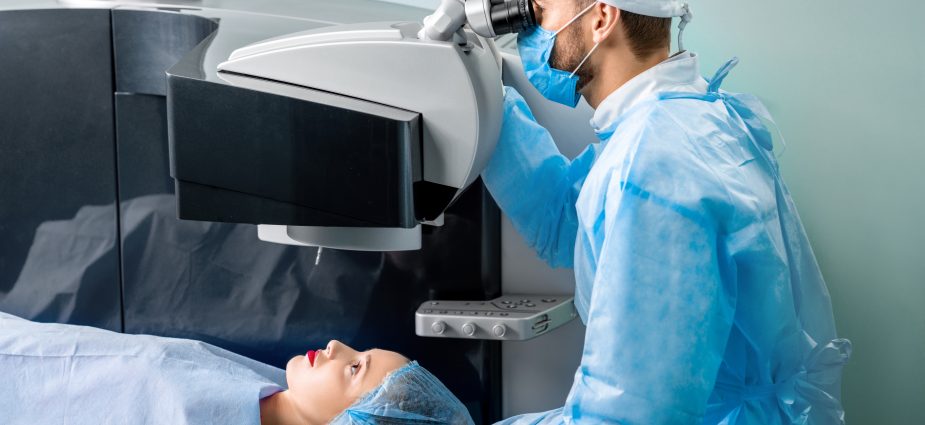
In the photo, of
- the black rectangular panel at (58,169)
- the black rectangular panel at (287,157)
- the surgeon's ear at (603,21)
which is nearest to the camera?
the black rectangular panel at (287,157)

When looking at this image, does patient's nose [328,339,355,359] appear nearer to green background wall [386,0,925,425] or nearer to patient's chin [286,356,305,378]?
patient's chin [286,356,305,378]

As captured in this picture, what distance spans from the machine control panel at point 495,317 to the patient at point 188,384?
0.08 meters

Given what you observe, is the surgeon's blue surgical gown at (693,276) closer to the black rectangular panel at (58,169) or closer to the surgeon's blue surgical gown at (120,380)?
the surgeon's blue surgical gown at (120,380)

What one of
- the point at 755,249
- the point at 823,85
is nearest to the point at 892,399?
the point at 823,85

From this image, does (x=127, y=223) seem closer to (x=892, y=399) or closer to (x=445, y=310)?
(x=445, y=310)

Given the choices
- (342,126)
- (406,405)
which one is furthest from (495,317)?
(342,126)

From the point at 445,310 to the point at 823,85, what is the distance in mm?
816

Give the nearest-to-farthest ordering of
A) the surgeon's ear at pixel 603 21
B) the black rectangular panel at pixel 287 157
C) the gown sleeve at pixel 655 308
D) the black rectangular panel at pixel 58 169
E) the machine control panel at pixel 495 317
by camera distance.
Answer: the gown sleeve at pixel 655 308
the black rectangular panel at pixel 287 157
the surgeon's ear at pixel 603 21
the machine control panel at pixel 495 317
the black rectangular panel at pixel 58 169

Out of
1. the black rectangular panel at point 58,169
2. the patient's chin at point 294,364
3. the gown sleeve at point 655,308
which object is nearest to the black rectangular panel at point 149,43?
the black rectangular panel at point 58,169

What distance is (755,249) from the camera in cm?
108

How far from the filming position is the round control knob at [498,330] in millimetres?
1443

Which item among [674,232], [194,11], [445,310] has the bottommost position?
[445,310]

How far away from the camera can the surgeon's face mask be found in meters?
1.27

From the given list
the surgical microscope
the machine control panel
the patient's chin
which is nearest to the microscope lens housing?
the surgical microscope
